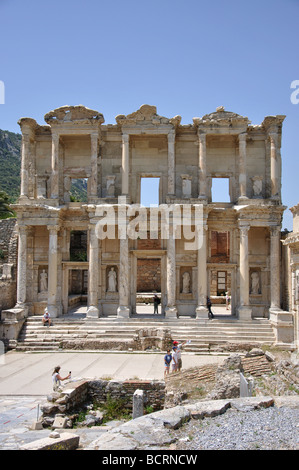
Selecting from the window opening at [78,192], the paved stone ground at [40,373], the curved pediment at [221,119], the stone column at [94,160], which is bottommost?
the paved stone ground at [40,373]

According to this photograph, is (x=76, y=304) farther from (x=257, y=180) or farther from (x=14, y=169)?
(x=14, y=169)

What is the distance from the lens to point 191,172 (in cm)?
2208

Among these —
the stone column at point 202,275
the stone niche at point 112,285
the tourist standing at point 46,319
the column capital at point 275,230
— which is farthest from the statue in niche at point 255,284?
the tourist standing at point 46,319

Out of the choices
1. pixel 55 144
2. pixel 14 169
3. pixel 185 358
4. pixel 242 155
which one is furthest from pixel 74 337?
pixel 14 169

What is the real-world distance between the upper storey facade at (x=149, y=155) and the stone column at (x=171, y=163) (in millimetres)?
48

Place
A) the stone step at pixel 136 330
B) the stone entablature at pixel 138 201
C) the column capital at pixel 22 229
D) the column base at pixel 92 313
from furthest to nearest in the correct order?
1. the column capital at pixel 22 229
2. the stone entablature at pixel 138 201
3. the column base at pixel 92 313
4. the stone step at pixel 136 330

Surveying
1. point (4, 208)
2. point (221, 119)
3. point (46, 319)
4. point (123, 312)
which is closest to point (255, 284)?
point (123, 312)

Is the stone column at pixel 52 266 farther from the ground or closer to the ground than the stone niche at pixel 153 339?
farther from the ground

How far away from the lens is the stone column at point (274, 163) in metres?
20.7

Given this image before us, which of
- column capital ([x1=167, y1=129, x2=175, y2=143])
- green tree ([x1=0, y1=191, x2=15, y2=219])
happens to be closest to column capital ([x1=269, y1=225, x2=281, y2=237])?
column capital ([x1=167, y1=129, x2=175, y2=143])

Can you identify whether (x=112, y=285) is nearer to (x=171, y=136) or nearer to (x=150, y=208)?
(x=150, y=208)

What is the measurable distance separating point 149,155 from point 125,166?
1.82 m

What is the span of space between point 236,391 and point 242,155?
12.8 m

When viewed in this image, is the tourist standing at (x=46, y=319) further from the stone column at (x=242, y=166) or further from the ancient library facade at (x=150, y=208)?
the stone column at (x=242, y=166)
